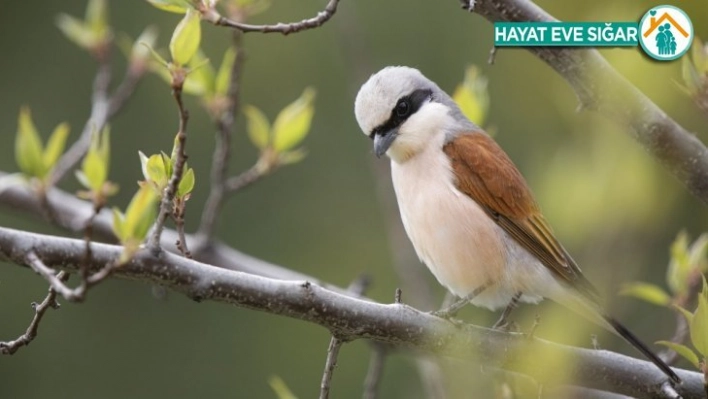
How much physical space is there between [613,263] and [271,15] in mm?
5677

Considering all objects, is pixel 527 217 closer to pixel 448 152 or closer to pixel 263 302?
pixel 448 152

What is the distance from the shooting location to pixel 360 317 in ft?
6.91

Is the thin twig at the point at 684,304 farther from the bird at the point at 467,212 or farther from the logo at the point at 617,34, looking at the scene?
the logo at the point at 617,34

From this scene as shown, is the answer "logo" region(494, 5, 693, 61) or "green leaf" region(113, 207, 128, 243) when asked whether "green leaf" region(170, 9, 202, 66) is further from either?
"logo" region(494, 5, 693, 61)

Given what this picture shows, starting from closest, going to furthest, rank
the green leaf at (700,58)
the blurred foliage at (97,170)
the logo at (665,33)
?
the blurred foliage at (97,170), the green leaf at (700,58), the logo at (665,33)

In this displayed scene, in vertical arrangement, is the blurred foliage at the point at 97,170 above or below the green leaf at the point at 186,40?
below

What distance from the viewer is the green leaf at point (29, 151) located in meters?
1.95

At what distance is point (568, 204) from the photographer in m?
1.85

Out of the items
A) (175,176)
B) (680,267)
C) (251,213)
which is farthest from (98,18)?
(251,213)

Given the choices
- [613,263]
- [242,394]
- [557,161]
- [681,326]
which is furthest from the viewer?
[242,394]

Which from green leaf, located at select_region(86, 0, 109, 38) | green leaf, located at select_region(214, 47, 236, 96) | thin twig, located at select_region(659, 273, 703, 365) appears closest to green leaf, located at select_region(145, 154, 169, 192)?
green leaf, located at select_region(214, 47, 236, 96)

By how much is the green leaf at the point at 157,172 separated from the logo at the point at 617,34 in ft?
3.01

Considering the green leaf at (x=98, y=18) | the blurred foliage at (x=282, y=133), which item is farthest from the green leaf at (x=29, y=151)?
the green leaf at (x=98, y=18)

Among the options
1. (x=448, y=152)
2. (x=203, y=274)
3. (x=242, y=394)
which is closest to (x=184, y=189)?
(x=203, y=274)
